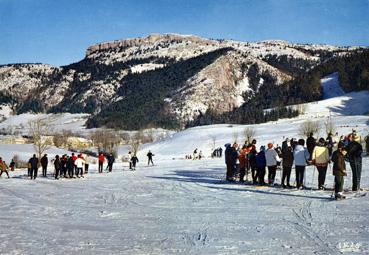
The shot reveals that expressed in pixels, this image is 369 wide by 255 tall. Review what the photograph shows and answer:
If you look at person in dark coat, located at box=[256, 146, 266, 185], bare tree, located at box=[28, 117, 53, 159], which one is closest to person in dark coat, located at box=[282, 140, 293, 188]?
person in dark coat, located at box=[256, 146, 266, 185]

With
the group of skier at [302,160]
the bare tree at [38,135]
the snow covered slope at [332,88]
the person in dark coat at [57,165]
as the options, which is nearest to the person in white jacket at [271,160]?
the group of skier at [302,160]

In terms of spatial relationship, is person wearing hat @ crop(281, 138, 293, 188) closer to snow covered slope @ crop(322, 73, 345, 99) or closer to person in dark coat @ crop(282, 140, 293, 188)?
person in dark coat @ crop(282, 140, 293, 188)

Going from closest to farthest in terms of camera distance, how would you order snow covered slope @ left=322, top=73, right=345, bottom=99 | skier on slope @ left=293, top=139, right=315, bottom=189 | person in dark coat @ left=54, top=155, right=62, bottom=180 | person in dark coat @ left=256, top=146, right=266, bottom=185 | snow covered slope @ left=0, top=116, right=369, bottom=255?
1. snow covered slope @ left=0, top=116, right=369, bottom=255
2. skier on slope @ left=293, top=139, right=315, bottom=189
3. person in dark coat @ left=256, top=146, right=266, bottom=185
4. person in dark coat @ left=54, top=155, right=62, bottom=180
5. snow covered slope @ left=322, top=73, right=345, bottom=99

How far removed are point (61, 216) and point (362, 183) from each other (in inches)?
476

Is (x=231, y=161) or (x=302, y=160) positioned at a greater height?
(x=302, y=160)

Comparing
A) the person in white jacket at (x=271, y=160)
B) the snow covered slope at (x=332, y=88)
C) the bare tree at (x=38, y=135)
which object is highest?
A: the snow covered slope at (x=332, y=88)

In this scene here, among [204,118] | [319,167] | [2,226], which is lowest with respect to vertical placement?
[2,226]

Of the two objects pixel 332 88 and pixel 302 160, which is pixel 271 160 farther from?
pixel 332 88

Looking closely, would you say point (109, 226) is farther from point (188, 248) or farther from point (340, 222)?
point (340, 222)

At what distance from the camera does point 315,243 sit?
29.8ft

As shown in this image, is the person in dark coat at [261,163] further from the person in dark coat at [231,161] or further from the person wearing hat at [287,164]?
the person in dark coat at [231,161]

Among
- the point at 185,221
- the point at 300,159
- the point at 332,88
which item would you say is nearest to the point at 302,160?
the point at 300,159

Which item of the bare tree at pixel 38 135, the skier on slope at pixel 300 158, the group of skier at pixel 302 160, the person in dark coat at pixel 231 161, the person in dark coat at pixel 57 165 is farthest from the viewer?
the bare tree at pixel 38 135

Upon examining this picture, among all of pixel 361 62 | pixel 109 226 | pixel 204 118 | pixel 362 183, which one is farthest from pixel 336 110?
pixel 109 226
